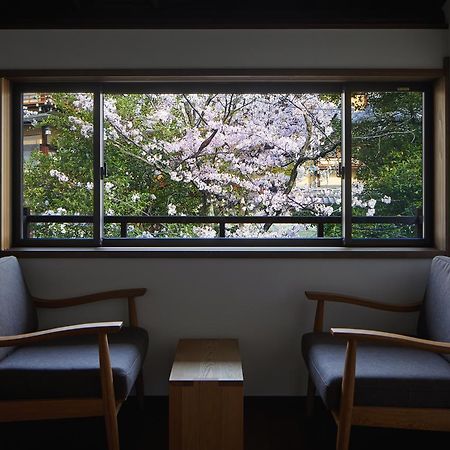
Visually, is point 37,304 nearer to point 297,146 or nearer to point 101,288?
point 101,288

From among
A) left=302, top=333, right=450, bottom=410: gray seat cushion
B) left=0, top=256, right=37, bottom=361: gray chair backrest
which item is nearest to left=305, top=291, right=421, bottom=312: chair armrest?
left=302, top=333, right=450, bottom=410: gray seat cushion

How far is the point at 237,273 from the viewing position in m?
2.65

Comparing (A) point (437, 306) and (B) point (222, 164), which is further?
(B) point (222, 164)

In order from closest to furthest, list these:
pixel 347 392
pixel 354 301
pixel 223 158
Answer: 1. pixel 347 392
2. pixel 354 301
3. pixel 223 158

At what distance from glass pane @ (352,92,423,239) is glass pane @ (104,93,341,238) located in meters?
0.13

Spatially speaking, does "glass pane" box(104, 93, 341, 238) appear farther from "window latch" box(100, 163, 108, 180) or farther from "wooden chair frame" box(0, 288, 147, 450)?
"wooden chair frame" box(0, 288, 147, 450)

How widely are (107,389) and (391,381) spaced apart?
1170 mm

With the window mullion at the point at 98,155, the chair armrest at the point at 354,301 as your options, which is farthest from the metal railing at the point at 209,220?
the chair armrest at the point at 354,301

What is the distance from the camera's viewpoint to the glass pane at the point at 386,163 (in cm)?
277

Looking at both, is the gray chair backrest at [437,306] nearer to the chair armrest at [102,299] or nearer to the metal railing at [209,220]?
the metal railing at [209,220]

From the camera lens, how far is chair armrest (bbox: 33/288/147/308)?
8.37 ft

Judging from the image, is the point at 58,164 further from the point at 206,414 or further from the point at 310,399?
the point at 310,399
